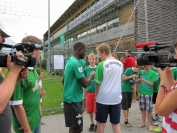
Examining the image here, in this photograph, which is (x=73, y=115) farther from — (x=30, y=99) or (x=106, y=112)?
(x=30, y=99)

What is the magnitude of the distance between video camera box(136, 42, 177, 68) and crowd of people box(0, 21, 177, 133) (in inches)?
2.6

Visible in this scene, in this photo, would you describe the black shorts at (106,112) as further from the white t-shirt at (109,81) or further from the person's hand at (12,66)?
the person's hand at (12,66)

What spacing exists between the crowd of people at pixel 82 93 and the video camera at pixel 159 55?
0.06 meters

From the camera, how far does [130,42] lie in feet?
38.2

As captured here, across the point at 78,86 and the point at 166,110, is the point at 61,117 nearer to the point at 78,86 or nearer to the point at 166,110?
the point at 78,86

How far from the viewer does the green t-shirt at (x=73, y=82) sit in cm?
278

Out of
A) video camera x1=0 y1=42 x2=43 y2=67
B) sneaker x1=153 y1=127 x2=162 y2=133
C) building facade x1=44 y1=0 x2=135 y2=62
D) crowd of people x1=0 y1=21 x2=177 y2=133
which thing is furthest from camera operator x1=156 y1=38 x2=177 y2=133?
building facade x1=44 y1=0 x2=135 y2=62

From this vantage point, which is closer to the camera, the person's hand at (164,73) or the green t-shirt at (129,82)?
the person's hand at (164,73)

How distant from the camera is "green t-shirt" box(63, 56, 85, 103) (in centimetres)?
278

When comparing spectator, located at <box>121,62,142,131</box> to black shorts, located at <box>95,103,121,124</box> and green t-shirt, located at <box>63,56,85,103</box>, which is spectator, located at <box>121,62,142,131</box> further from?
green t-shirt, located at <box>63,56,85,103</box>

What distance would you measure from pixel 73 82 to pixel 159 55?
1594mm

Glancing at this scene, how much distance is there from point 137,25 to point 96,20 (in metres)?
9.81

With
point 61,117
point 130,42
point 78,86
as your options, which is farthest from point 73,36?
point 78,86

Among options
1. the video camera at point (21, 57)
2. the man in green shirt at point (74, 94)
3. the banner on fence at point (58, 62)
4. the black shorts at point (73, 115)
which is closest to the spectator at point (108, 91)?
the man in green shirt at point (74, 94)
